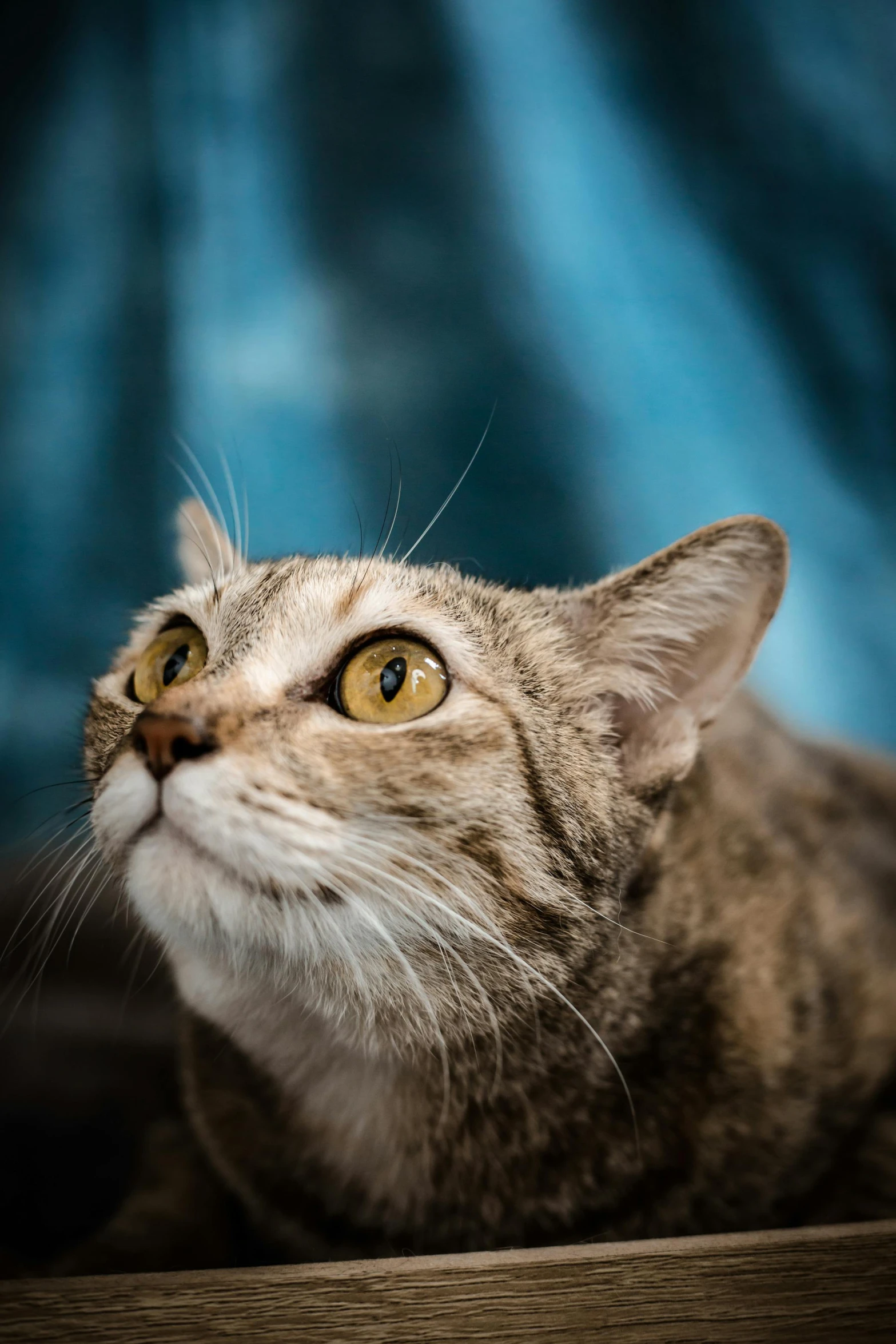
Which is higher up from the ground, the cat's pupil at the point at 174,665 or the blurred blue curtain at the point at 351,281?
the blurred blue curtain at the point at 351,281

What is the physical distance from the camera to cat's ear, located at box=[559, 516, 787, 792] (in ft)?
2.65

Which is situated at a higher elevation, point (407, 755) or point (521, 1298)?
point (407, 755)

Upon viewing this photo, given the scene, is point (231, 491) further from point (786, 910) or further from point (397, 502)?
point (786, 910)

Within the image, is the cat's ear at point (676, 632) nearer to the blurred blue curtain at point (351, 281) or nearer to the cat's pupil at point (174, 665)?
the blurred blue curtain at point (351, 281)

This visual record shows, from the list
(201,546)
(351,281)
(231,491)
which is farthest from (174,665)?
(351,281)

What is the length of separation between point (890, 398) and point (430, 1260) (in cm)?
114

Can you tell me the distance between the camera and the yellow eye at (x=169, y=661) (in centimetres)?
88

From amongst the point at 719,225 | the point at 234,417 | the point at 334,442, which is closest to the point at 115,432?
the point at 234,417

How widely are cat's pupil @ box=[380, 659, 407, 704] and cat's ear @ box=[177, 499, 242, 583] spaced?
0.28 meters

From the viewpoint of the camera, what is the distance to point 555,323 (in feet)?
3.61

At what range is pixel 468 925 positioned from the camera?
28.5 inches

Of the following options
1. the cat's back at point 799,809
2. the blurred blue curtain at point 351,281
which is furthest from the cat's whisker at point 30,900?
the cat's back at point 799,809

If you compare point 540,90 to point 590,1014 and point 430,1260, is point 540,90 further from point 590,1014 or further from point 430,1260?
point 430,1260

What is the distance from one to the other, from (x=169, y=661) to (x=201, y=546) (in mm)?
178
